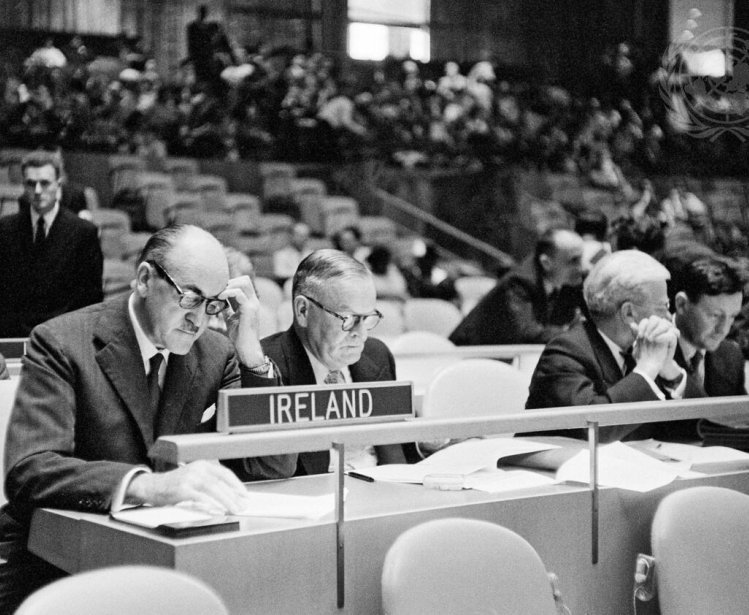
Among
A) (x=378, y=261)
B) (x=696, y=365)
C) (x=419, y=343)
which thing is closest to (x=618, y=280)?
(x=696, y=365)

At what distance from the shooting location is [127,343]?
204 centimetres

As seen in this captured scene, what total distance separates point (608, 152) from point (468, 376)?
8.25 m

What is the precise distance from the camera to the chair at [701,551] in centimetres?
201

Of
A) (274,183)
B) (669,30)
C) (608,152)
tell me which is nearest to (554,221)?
(608,152)

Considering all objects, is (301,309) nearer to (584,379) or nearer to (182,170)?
(584,379)

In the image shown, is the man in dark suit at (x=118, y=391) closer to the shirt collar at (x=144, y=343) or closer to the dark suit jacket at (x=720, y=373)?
the shirt collar at (x=144, y=343)

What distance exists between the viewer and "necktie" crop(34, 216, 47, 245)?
179 inches

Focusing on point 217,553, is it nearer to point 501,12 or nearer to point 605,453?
point 605,453

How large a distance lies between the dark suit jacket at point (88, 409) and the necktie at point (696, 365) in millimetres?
1513

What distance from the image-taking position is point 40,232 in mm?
4543

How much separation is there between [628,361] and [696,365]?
0.35m

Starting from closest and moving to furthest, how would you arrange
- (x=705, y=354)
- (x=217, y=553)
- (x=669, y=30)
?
(x=217, y=553) → (x=705, y=354) → (x=669, y=30)

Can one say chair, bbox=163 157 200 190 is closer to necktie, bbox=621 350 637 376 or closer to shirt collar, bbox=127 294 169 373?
necktie, bbox=621 350 637 376

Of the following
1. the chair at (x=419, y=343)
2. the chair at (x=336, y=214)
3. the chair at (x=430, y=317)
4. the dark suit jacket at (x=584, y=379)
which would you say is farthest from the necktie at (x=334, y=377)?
the chair at (x=336, y=214)
